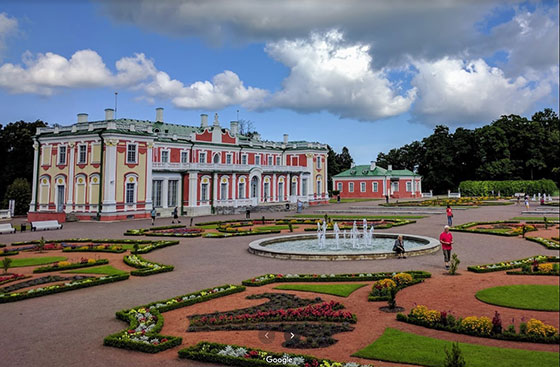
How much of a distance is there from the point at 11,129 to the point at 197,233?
41205 mm

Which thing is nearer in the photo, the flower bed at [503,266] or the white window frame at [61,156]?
the flower bed at [503,266]

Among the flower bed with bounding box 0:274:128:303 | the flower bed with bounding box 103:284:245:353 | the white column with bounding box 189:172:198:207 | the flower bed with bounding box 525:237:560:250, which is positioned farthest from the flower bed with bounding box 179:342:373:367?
the white column with bounding box 189:172:198:207

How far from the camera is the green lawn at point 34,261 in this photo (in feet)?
53.6

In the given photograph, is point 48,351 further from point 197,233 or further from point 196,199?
point 196,199

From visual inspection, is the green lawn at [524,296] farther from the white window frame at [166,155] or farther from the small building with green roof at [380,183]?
the small building with green roof at [380,183]

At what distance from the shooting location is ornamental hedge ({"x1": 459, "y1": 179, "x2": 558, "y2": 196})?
212ft

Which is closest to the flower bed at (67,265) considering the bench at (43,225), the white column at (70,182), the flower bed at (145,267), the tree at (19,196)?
the flower bed at (145,267)

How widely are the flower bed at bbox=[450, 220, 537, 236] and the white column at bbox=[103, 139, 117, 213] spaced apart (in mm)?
28089

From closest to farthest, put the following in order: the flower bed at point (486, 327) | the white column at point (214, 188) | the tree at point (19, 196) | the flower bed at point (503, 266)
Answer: the flower bed at point (486, 327) → the flower bed at point (503, 266) → the tree at point (19, 196) → the white column at point (214, 188)

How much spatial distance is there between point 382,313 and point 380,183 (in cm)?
6717

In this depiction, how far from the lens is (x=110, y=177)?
36.6 m

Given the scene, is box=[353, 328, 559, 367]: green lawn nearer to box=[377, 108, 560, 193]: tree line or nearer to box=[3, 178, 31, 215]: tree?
box=[3, 178, 31, 215]: tree

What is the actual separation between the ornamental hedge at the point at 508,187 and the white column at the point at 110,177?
56967 mm

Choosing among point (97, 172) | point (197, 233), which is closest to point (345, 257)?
point (197, 233)
